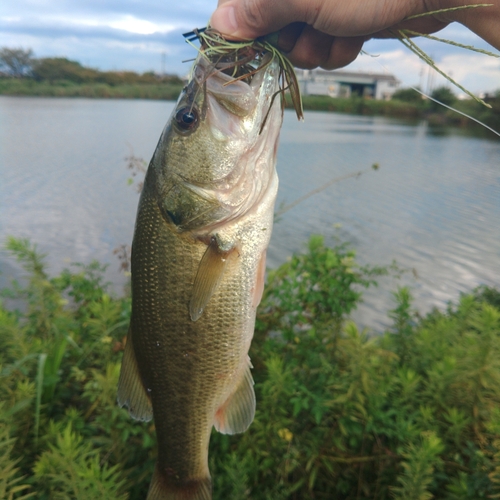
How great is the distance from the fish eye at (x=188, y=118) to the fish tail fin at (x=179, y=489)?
4.42 feet

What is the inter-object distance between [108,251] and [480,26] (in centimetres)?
595

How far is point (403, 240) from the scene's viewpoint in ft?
25.3

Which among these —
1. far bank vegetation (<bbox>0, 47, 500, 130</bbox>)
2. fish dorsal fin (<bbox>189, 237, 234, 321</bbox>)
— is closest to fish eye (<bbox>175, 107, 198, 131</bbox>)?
fish dorsal fin (<bbox>189, 237, 234, 321</bbox>)

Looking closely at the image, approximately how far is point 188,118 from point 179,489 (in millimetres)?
1401

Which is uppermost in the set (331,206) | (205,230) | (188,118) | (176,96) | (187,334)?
(188,118)

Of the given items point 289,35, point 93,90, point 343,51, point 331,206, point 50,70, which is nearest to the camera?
point 289,35

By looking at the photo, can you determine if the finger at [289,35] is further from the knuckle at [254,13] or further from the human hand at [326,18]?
the knuckle at [254,13]

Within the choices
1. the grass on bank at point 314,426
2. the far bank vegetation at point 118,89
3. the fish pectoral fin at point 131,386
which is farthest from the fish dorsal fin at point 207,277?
the far bank vegetation at point 118,89

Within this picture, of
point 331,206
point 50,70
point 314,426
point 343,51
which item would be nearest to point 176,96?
point 50,70

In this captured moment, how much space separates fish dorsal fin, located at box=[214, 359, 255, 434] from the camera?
1.66 metres

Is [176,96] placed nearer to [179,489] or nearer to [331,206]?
[331,206]

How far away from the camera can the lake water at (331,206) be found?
21.4 ft

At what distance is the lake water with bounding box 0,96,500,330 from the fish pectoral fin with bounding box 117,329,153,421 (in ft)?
9.72

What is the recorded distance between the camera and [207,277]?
4.81 ft
